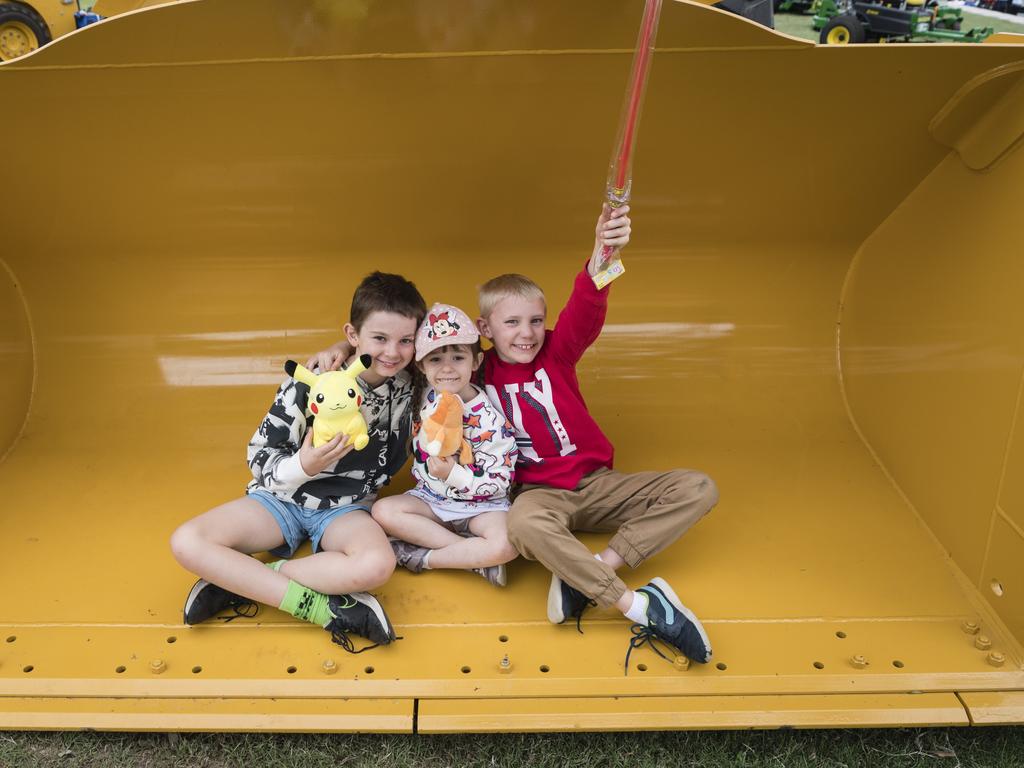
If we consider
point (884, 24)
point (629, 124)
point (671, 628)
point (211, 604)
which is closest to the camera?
point (629, 124)

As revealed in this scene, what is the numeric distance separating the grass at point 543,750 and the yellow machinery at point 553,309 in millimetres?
79

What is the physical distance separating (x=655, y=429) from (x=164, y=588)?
130 cm

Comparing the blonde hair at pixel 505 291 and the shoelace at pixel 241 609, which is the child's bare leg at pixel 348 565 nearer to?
the shoelace at pixel 241 609

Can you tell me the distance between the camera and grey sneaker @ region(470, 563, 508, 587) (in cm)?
182

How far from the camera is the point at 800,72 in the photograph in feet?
6.16

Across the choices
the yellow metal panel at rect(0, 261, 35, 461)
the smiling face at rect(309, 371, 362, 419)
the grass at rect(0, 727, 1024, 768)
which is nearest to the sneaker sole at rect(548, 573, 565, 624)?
the grass at rect(0, 727, 1024, 768)

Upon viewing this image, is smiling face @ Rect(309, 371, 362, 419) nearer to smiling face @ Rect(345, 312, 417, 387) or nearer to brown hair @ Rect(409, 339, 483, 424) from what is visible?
smiling face @ Rect(345, 312, 417, 387)

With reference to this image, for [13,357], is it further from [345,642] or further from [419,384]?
[345,642]

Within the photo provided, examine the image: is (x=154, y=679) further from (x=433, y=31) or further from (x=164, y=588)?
(x=433, y=31)

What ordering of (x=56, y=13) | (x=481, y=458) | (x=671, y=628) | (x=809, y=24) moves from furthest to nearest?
(x=809, y=24)
(x=56, y=13)
(x=481, y=458)
(x=671, y=628)

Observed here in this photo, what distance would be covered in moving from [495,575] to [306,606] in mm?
400

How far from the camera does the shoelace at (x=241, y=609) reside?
69.0 inches

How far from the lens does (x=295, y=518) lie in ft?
6.22

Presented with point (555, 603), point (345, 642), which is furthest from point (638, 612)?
point (345, 642)
